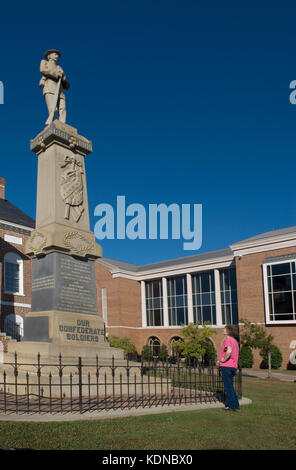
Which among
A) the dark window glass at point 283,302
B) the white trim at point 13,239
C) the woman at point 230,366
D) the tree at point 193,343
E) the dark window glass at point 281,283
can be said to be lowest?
the tree at point 193,343

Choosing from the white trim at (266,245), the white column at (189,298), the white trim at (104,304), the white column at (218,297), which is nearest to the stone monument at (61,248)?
the white trim at (266,245)

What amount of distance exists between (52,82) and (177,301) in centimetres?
2987

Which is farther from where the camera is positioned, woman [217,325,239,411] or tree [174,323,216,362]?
tree [174,323,216,362]

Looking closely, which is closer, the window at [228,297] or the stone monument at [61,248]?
the stone monument at [61,248]

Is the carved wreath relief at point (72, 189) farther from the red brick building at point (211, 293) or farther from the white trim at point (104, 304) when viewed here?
the white trim at point (104, 304)

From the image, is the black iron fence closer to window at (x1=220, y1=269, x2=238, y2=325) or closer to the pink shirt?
the pink shirt

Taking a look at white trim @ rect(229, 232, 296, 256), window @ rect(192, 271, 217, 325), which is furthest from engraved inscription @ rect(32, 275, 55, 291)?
window @ rect(192, 271, 217, 325)

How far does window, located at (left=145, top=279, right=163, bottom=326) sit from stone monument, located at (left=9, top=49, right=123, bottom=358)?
1181 inches

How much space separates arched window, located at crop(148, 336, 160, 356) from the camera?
40.2 m

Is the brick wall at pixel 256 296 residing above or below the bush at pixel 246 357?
above

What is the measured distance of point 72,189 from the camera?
12164mm

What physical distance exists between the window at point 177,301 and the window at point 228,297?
13.5 ft

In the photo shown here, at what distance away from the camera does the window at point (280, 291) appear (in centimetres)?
2947
